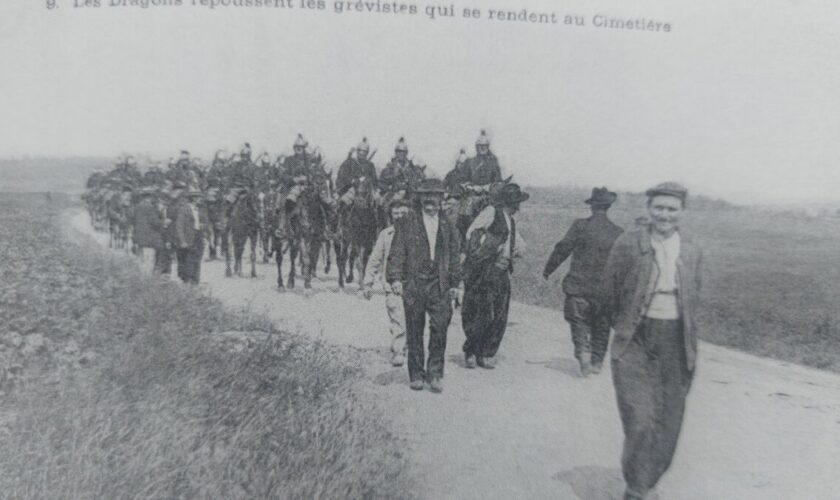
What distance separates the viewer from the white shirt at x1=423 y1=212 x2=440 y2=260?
10.4ft

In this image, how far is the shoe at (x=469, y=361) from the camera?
3160mm

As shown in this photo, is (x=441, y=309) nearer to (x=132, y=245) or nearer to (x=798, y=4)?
(x=132, y=245)

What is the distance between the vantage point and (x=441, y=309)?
126 inches

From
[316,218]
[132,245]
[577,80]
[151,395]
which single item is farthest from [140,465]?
[577,80]

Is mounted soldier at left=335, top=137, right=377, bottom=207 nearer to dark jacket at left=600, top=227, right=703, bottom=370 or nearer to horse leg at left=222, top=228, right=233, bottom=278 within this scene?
horse leg at left=222, top=228, right=233, bottom=278

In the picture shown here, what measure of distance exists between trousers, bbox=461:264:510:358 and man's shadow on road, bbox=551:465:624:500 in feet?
2.16

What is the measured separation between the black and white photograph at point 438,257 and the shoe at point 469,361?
1.0 inches

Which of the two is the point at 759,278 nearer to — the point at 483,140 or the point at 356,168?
the point at 483,140

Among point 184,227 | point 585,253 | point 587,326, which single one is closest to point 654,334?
point 587,326

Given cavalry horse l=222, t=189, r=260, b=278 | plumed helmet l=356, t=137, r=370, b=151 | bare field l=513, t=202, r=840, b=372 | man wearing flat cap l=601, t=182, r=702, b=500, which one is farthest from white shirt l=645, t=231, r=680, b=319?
cavalry horse l=222, t=189, r=260, b=278

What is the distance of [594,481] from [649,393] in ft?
1.43

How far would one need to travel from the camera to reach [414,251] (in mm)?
3158

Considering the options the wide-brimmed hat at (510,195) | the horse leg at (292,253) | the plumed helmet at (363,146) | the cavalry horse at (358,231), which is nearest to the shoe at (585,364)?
the wide-brimmed hat at (510,195)

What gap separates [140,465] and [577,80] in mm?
2371
